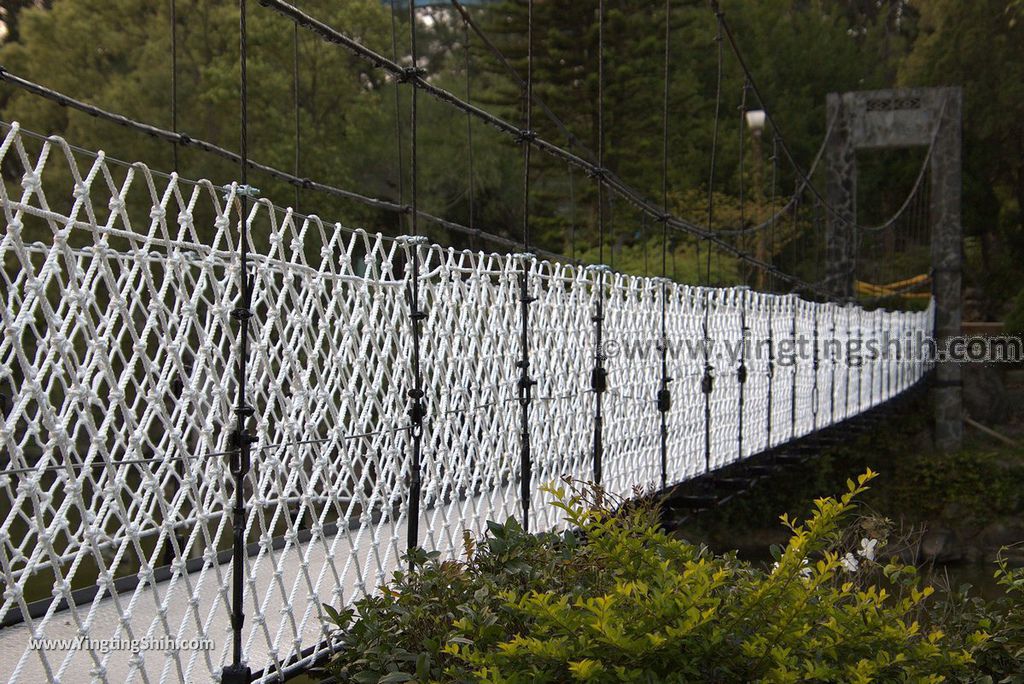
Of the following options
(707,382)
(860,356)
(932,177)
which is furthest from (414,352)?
(932,177)

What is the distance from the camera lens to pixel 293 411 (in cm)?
231

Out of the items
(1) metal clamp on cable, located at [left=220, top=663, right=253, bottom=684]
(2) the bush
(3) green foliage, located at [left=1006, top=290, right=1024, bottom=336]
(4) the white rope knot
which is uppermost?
(4) the white rope knot

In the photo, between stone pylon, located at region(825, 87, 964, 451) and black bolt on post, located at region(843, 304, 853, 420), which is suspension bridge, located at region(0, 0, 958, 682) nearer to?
black bolt on post, located at region(843, 304, 853, 420)

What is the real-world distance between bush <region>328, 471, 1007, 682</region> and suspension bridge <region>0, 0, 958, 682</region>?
0.22 m

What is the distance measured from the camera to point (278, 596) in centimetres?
271

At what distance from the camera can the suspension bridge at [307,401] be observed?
1.88 meters

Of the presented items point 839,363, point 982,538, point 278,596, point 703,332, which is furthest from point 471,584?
point 982,538

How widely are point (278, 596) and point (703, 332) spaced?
2.80 metres

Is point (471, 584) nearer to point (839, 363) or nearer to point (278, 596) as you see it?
point (278, 596)

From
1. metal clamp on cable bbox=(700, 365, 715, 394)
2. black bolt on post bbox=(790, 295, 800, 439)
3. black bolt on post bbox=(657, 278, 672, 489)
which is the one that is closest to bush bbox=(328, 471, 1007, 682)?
black bolt on post bbox=(657, 278, 672, 489)

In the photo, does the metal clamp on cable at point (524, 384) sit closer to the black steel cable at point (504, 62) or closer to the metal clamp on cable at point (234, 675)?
the black steel cable at point (504, 62)

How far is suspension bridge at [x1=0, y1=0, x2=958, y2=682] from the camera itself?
188 cm

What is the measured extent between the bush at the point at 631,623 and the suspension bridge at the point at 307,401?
8.7 inches

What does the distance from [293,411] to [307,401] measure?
0.10 metres
